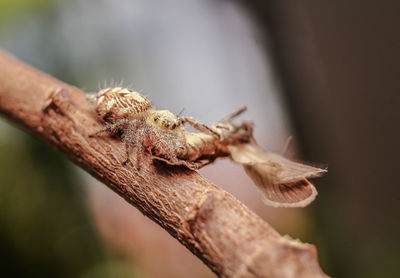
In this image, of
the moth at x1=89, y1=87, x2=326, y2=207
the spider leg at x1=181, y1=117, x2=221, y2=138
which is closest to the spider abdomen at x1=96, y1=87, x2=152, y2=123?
the moth at x1=89, y1=87, x2=326, y2=207

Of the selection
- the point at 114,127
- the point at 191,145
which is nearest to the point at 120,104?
the point at 114,127

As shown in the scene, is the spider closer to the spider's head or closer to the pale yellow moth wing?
the spider's head

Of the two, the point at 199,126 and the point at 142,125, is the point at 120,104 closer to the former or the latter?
the point at 142,125

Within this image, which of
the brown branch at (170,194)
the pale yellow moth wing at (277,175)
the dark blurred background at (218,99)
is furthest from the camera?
the dark blurred background at (218,99)

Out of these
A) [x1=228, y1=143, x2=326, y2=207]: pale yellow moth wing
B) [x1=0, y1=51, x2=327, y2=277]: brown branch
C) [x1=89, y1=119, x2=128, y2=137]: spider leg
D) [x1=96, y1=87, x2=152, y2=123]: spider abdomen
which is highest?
[x1=228, y1=143, x2=326, y2=207]: pale yellow moth wing

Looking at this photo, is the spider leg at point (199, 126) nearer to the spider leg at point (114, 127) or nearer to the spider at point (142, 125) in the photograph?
the spider at point (142, 125)

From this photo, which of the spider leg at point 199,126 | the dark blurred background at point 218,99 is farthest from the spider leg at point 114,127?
the dark blurred background at point 218,99
